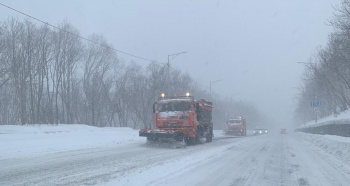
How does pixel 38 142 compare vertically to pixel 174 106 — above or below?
below

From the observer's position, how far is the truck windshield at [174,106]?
27.6 meters

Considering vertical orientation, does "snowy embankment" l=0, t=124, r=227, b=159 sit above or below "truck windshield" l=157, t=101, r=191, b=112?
below

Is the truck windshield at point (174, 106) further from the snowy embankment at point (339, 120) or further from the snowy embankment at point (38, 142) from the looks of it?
the snowy embankment at point (339, 120)

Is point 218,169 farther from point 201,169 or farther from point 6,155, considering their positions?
point 6,155

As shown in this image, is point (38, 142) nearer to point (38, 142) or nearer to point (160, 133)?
point (38, 142)

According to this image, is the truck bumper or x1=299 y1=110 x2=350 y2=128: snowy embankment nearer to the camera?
the truck bumper

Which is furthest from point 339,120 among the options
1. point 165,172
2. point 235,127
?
point 235,127

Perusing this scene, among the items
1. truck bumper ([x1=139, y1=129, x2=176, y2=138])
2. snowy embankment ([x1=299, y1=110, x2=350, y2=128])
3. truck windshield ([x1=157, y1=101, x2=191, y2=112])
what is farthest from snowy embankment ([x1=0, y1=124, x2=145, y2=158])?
snowy embankment ([x1=299, y1=110, x2=350, y2=128])

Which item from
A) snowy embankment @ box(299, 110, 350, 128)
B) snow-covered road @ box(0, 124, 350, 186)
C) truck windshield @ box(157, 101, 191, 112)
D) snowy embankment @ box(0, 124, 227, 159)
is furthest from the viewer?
snowy embankment @ box(299, 110, 350, 128)

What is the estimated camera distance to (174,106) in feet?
91.1

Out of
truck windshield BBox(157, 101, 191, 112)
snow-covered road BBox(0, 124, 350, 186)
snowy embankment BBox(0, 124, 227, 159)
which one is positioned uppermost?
truck windshield BBox(157, 101, 191, 112)

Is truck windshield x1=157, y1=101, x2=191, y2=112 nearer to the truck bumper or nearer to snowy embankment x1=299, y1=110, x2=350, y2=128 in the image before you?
the truck bumper

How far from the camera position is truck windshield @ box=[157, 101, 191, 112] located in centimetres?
2756

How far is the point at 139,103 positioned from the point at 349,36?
1947 inches
